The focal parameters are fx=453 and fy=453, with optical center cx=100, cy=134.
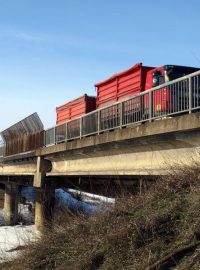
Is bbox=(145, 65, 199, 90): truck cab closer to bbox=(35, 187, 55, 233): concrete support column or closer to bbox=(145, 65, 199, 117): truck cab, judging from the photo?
bbox=(145, 65, 199, 117): truck cab

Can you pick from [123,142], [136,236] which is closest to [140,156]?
[123,142]

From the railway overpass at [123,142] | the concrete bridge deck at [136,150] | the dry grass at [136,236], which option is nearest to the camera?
the dry grass at [136,236]

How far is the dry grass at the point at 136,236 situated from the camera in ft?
21.7

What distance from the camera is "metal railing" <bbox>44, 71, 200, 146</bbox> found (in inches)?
447

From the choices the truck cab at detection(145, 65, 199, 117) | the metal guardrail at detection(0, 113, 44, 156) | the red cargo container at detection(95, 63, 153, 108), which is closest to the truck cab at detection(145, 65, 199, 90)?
the red cargo container at detection(95, 63, 153, 108)

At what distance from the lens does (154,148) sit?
12711mm

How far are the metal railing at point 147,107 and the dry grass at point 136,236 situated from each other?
9.12 ft

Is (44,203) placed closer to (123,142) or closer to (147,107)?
(123,142)

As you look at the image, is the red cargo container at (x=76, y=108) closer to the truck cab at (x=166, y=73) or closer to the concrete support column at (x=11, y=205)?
the truck cab at (x=166, y=73)

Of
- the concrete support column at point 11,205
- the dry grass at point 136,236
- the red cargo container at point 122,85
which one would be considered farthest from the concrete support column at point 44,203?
the dry grass at point 136,236

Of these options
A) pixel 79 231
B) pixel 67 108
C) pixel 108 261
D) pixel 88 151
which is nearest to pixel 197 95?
pixel 79 231

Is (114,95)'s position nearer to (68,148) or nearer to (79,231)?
(68,148)

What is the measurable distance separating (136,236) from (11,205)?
103 ft

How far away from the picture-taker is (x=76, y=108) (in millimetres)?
24594
